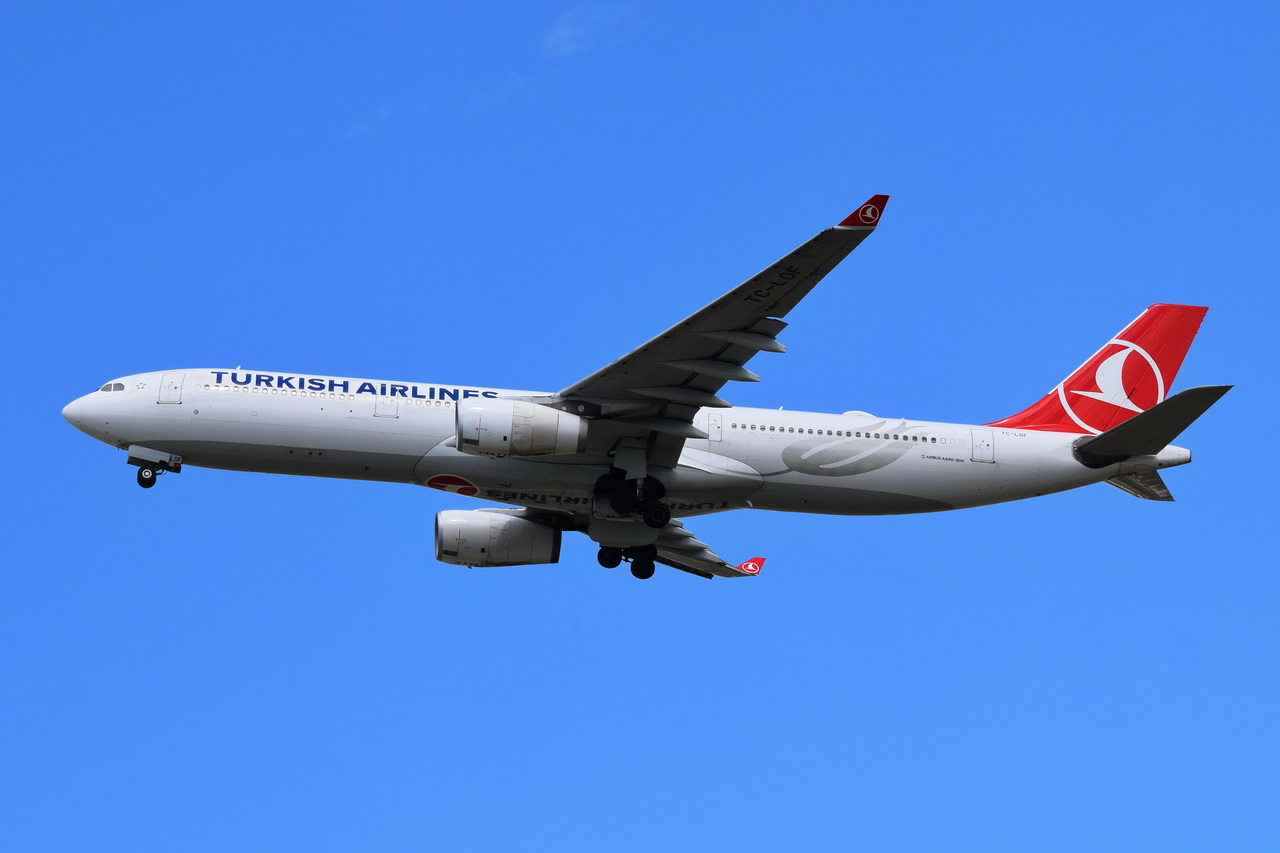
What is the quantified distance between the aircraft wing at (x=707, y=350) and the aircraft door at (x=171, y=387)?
10.4m

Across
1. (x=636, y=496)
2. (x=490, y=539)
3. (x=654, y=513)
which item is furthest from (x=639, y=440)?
(x=490, y=539)

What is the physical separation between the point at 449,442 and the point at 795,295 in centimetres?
1058

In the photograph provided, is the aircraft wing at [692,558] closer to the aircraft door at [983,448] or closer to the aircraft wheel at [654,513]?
the aircraft wheel at [654,513]

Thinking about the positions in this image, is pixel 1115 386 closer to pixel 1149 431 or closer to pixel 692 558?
pixel 1149 431

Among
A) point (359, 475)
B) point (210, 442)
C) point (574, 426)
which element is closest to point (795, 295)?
point (574, 426)

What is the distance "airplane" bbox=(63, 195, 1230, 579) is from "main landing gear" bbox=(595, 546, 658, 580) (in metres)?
0.63

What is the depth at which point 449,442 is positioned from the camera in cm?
3969

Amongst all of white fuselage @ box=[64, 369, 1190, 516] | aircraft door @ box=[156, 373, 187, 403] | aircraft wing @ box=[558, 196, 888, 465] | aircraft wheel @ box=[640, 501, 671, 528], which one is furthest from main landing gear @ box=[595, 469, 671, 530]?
aircraft door @ box=[156, 373, 187, 403]

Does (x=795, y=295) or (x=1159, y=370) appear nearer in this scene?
(x=795, y=295)

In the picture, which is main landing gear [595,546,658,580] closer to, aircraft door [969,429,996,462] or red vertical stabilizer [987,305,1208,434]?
aircraft door [969,429,996,462]

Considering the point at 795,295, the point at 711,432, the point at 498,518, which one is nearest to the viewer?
the point at 795,295

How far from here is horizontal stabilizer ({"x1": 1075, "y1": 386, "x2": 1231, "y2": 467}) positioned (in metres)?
38.8

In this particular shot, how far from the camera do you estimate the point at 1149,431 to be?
136 ft

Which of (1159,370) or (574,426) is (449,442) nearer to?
(574,426)
